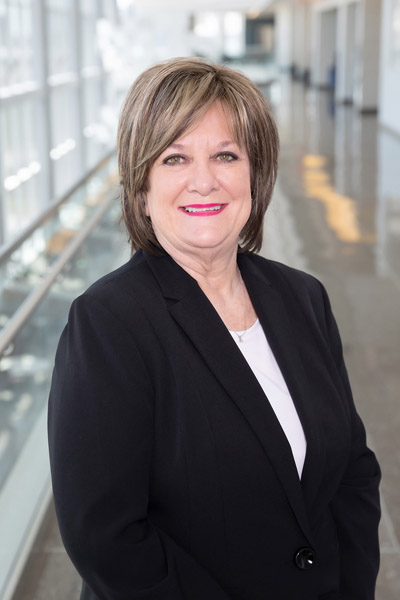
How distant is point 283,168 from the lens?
1298cm

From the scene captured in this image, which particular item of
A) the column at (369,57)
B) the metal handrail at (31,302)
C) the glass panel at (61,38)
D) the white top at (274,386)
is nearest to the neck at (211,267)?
the white top at (274,386)

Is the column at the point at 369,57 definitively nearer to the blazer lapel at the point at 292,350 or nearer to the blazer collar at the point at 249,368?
the blazer lapel at the point at 292,350

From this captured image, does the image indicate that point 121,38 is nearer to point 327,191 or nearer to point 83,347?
point 327,191

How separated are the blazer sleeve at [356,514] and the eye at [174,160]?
539 mm

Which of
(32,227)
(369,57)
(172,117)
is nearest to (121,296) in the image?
(172,117)

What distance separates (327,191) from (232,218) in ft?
31.6

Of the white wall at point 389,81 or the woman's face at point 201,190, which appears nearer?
the woman's face at point 201,190

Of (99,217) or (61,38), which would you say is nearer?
(99,217)

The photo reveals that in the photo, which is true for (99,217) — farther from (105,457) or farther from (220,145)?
(105,457)

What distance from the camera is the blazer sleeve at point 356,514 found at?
169 cm

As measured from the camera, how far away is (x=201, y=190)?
4.88ft

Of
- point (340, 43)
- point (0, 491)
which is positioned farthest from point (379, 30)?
point (0, 491)

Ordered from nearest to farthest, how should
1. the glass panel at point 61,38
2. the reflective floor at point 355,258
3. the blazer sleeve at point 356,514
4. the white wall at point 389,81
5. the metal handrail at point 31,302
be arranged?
the blazer sleeve at point 356,514 → the metal handrail at point 31,302 → the reflective floor at point 355,258 → the glass panel at point 61,38 → the white wall at point 389,81

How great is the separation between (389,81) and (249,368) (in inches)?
718
